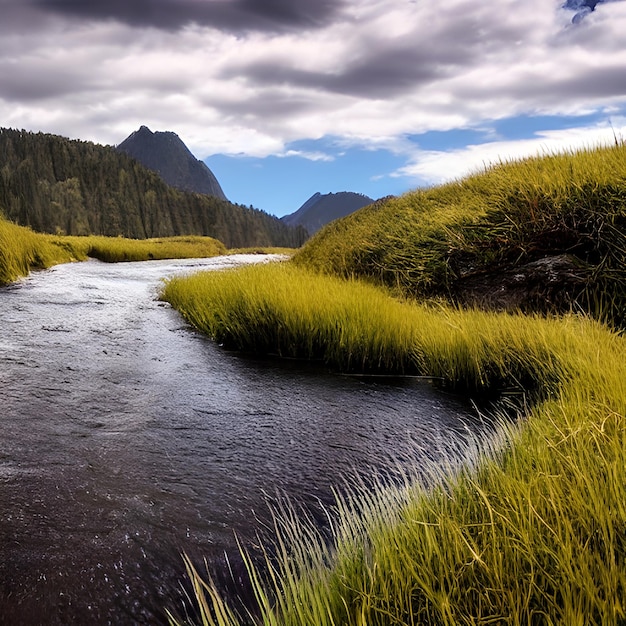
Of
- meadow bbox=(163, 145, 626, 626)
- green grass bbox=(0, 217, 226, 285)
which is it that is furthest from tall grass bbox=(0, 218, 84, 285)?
meadow bbox=(163, 145, 626, 626)

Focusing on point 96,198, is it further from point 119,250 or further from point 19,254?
point 19,254

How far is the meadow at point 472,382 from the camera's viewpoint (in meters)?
1.51

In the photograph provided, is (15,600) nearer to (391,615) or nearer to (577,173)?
(391,615)

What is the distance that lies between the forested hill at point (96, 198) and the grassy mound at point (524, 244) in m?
76.2

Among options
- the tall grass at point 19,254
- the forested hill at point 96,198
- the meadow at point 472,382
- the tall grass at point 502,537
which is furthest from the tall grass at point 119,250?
the forested hill at point 96,198

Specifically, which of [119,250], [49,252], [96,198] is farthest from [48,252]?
[96,198]

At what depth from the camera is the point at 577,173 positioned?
791 cm

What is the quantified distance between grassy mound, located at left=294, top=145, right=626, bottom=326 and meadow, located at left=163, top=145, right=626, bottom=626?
3cm

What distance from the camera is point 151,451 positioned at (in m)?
3.13

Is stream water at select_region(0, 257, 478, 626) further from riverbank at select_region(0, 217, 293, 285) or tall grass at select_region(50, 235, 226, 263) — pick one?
tall grass at select_region(50, 235, 226, 263)

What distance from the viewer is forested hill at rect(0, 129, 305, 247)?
272 feet

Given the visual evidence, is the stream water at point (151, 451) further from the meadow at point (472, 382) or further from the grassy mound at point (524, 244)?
the grassy mound at point (524, 244)

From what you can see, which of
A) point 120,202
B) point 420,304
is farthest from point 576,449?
point 120,202

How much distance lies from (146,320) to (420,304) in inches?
165
